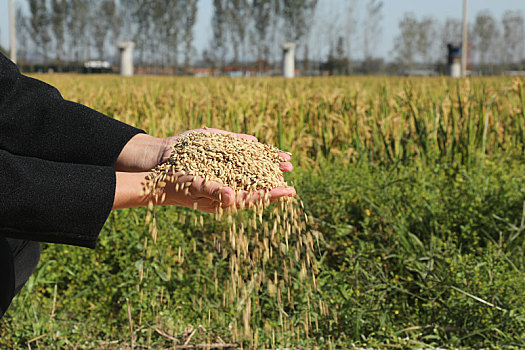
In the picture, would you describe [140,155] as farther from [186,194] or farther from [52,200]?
[52,200]

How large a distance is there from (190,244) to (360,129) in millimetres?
1481

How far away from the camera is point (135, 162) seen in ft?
4.79

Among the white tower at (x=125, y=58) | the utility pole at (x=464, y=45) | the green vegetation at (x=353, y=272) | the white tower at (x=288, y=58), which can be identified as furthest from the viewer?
the utility pole at (x=464, y=45)

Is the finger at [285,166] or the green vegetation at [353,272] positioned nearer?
the finger at [285,166]

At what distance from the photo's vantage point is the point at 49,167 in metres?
1.09

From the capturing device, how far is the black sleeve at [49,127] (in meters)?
1.28

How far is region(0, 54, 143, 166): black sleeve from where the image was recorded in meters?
1.28

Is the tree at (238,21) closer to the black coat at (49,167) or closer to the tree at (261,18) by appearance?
the tree at (261,18)

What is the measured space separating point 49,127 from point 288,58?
58.3 feet

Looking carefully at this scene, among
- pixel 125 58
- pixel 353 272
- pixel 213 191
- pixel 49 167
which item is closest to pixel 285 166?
pixel 213 191

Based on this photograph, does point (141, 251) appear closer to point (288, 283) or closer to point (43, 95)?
point (288, 283)

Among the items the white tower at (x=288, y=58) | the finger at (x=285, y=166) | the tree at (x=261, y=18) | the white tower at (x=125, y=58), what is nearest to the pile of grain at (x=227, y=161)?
the finger at (x=285, y=166)

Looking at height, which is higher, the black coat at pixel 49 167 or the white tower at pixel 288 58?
the white tower at pixel 288 58

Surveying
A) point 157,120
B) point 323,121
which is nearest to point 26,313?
point 157,120
